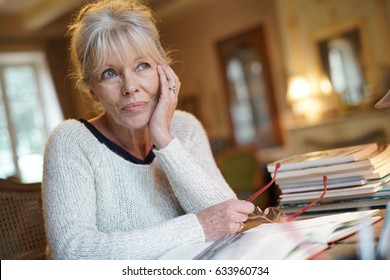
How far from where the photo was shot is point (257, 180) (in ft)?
13.8

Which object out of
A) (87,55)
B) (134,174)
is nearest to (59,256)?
(134,174)

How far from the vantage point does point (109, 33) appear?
923 millimetres

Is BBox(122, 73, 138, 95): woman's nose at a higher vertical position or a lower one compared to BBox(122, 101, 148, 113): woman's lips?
higher

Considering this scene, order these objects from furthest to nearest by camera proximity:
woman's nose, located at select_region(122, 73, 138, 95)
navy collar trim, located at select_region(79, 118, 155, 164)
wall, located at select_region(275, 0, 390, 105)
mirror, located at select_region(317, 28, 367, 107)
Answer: mirror, located at select_region(317, 28, 367, 107), wall, located at select_region(275, 0, 390, 105), navy collar trim, located at select_region(79, 118, 155, 164), woman's nose, located at select_region(122, 73, 138, 95)

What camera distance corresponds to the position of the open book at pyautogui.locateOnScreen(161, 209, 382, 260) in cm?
60

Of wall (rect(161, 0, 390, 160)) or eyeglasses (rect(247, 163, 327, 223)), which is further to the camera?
wall (rect(161, 0, 390, 160))

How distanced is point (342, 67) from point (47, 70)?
3660mm

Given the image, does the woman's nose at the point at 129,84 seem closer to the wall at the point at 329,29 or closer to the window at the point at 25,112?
the wall at the point at 329,29

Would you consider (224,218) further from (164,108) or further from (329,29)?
(329,29)

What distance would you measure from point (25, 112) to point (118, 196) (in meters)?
5.44

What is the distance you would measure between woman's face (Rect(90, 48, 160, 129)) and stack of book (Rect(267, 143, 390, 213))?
10.8 inches

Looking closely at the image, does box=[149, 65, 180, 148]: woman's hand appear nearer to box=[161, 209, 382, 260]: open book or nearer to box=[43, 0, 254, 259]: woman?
box=[43, 0, 254, 259]: woman

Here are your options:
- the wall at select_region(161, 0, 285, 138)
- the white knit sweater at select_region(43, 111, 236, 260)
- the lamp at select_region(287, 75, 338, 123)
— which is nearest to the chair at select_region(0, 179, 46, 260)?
the white knit sweater at select_region(43, 111, 236, 260)
